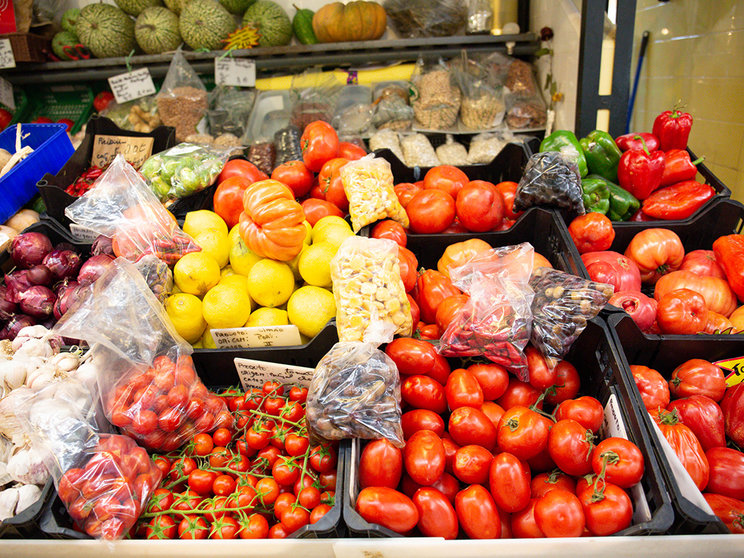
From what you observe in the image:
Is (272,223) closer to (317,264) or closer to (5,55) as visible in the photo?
(317,264)

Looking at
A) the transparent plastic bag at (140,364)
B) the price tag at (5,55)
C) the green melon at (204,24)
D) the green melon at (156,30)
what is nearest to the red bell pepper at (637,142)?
the transparent plastic bag at (140,364)

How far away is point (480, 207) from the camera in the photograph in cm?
207

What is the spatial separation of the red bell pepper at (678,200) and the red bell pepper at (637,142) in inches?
8.8

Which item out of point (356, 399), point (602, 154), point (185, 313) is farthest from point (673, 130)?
point (185, 313)

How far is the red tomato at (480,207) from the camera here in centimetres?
207

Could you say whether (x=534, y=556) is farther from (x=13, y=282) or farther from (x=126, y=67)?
(x=126, y=67)

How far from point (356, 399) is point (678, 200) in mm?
1802

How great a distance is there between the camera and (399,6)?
424 centimetres

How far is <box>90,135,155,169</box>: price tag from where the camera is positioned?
274 cm

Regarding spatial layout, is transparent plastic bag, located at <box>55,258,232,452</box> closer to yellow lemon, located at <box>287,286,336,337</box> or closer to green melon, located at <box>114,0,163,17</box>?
yellow lemon, located at <box>287,286,336,337</box>

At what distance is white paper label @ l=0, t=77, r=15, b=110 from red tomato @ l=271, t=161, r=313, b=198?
3487 mm

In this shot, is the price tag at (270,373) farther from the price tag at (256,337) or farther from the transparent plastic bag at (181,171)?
the transparent plastic bag at (181,171)

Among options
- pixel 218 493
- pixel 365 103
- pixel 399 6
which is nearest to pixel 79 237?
pixel 218 493

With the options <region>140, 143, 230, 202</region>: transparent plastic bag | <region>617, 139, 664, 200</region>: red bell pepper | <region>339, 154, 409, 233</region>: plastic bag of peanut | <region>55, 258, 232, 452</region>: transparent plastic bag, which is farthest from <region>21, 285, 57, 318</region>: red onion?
<region>617, 139, 664, 200</region>: red bell pepper
